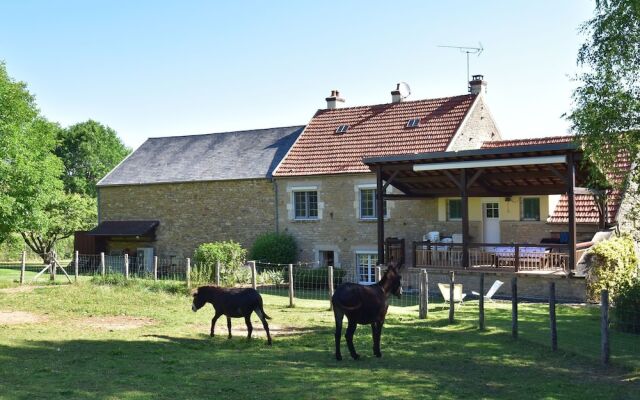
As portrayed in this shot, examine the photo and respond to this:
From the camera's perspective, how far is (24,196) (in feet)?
73.3

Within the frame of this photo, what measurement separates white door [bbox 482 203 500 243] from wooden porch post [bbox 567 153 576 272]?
4914 mm

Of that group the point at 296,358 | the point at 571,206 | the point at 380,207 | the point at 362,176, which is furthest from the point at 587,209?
the point at 296,358

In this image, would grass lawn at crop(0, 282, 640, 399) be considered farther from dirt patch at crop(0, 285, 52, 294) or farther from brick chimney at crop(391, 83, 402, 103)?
brick chimney at crop(391, 83, 402, 103)

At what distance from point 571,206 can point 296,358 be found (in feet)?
36.4

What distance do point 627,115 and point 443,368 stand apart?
6405mm

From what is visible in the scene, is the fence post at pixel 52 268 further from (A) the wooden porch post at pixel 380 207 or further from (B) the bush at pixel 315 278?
(A) the wooden porch post at pixel 380 207

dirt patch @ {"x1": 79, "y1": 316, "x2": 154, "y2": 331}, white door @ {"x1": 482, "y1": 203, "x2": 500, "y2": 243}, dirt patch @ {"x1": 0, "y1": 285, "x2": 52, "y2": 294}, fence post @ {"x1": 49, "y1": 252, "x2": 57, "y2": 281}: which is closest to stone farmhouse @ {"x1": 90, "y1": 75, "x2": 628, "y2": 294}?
white door @ {"x1": 482, "y1": 203, "x2": 500, "y2": 243}

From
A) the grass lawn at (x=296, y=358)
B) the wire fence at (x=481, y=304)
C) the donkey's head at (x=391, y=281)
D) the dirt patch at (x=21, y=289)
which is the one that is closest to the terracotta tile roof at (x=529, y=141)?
the wire fence at (x=481, y=304)

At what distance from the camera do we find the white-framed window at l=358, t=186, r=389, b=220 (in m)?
26.4

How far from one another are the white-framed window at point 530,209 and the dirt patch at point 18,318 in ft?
52.6

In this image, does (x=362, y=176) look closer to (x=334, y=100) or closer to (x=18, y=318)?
(x=334, y=100)

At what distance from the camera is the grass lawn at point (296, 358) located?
29.8 feet

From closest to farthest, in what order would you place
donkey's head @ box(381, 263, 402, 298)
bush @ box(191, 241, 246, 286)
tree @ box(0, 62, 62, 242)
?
donkey's head @ box(381, 263, 402, 298), tree @ box(0, 62, 62, 242), bush @ box(191, 241, 246, 286)

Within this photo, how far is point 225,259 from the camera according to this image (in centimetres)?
2727
